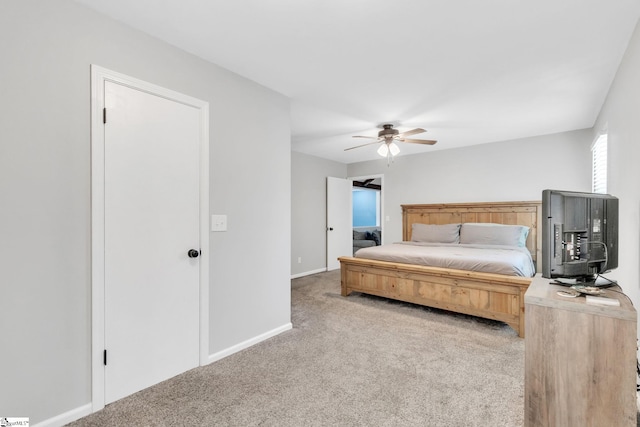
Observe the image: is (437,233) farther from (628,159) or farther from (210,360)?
(210,360)

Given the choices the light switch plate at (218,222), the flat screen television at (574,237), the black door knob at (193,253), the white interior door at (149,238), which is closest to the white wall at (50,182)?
the white interior door at (149,238)

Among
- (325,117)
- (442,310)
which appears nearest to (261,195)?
(325,117)

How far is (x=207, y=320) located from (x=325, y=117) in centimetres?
256

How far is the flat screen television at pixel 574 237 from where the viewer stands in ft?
4.81

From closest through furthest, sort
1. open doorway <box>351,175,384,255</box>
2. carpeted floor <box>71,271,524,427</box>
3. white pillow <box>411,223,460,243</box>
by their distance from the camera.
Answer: carpeted floor <box>71,271,524,427</box>, white pillow <box>411,223,460,243</box>, open doorway <box>351,175,384,255</box>

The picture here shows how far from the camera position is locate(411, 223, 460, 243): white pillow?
474 centimetres

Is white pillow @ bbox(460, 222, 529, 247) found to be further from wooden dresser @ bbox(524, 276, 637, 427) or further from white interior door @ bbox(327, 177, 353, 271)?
wooden dresser @ bbox(524, 276, 637, 427)

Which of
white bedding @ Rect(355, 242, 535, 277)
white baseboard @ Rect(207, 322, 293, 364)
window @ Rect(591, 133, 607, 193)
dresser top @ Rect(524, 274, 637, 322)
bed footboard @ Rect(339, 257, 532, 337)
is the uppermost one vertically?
window @ Rect(591, 133, 607, 193)

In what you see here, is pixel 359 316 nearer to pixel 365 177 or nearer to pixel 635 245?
pixel 635 245

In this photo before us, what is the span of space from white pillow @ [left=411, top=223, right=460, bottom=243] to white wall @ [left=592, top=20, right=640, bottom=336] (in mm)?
2181

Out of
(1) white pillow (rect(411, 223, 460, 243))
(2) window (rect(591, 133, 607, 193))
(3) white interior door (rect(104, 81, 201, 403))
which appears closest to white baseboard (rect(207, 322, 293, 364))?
(3) white interior door (rect(104, 81, 201, 403))

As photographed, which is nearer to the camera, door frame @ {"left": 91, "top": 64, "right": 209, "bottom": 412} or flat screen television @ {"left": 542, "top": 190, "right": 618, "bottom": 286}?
flat screen television @ {"left": 542, "top": 190, "right": 618, "bottom": 286}

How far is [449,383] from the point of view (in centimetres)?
204

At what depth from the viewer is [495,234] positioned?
4348 mm
